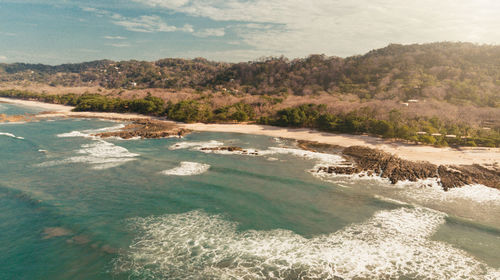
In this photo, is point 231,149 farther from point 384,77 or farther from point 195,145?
point 384,77

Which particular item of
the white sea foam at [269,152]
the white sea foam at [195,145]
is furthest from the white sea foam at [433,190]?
the white sea foam at [195,145]

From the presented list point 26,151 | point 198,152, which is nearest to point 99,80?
point 26,151

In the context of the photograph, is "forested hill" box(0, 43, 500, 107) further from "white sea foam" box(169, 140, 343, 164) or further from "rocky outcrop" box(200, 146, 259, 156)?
"rocky outcrop" box(200, 146, 259, 156)

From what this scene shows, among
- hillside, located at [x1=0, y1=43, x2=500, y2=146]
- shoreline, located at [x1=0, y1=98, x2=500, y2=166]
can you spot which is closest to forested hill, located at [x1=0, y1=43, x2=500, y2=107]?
hillside, located at [x1=0, y1=43, x2=500, y2=146]

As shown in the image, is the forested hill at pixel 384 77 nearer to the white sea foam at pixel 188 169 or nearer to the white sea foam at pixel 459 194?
the white sea foam at pixel 459 194

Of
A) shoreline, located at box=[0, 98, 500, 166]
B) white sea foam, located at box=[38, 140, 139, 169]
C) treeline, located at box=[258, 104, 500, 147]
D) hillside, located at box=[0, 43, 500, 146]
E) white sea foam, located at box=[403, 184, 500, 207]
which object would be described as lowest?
white sea foam, located at box=[403, 184, 500, 207]

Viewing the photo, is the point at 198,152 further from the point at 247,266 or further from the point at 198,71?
the point at 198,71
